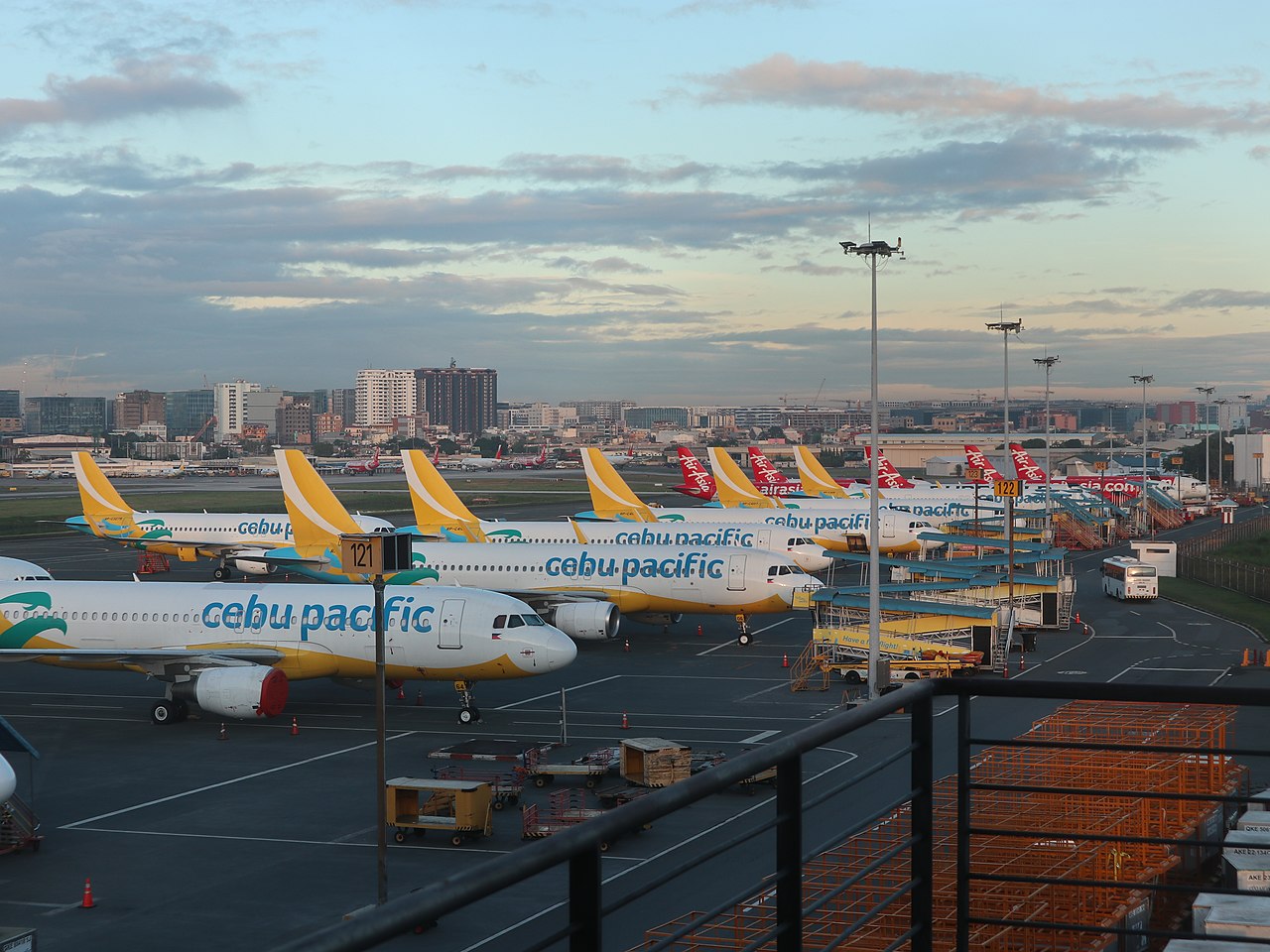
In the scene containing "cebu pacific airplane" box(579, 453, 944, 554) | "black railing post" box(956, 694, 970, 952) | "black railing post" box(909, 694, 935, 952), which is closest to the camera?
"black railing post" box(909, 694, 935, 952)

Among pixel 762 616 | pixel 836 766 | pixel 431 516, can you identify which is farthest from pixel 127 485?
pixel 836 766

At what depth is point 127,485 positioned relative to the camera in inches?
7411

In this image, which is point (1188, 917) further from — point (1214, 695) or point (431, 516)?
point (431, 516)

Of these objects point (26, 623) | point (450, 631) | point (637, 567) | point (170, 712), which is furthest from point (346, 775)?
point (637, 567)

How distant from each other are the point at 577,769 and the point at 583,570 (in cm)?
2604

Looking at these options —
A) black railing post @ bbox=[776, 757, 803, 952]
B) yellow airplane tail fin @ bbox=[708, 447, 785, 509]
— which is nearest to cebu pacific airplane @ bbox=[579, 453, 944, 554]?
yellow airplane tail fin @ bbox=[708, 447, 785, 509]

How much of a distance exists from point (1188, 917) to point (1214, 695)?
19449mm

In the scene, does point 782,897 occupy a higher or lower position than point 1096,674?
higher

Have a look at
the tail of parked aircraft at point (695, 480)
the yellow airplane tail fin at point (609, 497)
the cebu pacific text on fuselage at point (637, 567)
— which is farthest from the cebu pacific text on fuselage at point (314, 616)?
A: the tail of parked aircraft at point (695, 480)

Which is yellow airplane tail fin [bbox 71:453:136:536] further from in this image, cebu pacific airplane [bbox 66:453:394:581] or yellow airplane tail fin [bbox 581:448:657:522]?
yellow airplane tail fin [bbox 581:448:657:522]

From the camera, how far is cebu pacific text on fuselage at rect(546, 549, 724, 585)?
5925cm

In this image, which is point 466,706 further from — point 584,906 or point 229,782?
point 584,906

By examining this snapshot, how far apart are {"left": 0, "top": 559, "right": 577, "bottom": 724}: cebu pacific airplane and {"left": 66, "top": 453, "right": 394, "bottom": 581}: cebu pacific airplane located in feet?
124

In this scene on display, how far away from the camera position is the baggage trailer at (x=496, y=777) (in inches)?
→ 1293
